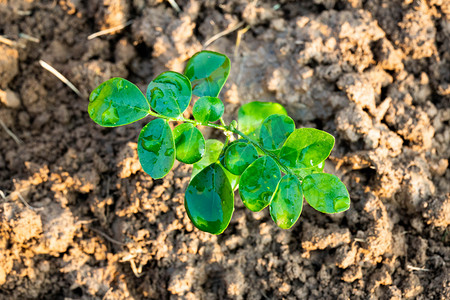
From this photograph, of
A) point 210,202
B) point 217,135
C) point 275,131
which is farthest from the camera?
point 217,135

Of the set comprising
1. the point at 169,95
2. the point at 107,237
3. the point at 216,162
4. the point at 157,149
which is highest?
the point at 169,95

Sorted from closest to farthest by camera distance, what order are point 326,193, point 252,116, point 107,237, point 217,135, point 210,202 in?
point 326,193
point 210,202
point 252,116
point 107,237
point 217,135

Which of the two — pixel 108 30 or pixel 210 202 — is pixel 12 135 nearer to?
pixel 108 30

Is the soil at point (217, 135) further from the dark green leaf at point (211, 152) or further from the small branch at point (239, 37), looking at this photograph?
the dark green leaf at point (211, 152)

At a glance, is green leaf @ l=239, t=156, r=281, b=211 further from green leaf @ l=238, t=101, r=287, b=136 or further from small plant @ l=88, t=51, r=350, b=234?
green leaf @ l=238, t=101, r=287, b=136

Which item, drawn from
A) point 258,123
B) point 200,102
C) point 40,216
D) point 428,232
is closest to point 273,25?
point 258,123

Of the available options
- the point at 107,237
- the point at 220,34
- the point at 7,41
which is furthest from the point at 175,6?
the point at 107,237
